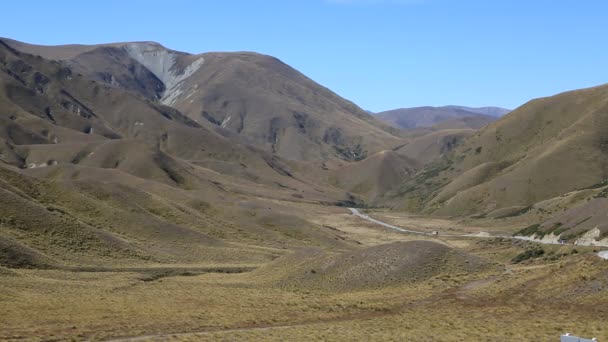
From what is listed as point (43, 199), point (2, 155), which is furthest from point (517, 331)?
point (2, 155)

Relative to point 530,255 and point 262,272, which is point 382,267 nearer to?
point 262,272

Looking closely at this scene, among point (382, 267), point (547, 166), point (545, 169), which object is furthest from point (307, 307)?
point (547, 166)

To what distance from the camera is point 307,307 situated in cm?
4806

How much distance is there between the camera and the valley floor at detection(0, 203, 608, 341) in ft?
123

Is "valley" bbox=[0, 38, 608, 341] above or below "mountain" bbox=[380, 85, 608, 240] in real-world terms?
below

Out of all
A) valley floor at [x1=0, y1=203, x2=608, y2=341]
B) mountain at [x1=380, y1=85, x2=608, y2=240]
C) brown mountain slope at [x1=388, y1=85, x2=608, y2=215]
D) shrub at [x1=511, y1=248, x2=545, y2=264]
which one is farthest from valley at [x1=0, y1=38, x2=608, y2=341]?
brown mountain slope at [x1=388, y1=85, x2=608, y2=215]

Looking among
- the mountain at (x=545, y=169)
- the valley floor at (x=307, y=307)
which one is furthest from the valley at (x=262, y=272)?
the mountain at (x=545, y=169)

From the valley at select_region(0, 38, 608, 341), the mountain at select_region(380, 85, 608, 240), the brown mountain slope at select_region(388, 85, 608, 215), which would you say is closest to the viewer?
the valley at select_region(0, 38, 608, 341)

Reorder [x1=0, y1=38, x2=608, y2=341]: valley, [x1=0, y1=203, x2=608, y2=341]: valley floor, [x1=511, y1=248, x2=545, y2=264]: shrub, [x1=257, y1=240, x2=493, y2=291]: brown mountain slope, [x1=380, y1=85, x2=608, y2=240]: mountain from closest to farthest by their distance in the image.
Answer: [x1=0, y1=203, x2=608, y2=341]: valley floor
[x1=0, y1=38, x2=608, y2=341]: valley
[x1=257, y1=240, x2=493, y2=291]: brown mountain slope
[x1=511, y1=248, x2=545, y2=264]: shrub
[x1=380, y1=85, x2=608, y2=240]: mountain

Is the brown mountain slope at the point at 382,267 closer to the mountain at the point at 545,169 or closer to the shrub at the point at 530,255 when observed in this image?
the shrub at the point at 530,255

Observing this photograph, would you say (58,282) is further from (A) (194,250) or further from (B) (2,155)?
(B) (2,155)

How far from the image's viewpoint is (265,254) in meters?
91.2

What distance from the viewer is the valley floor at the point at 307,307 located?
3734cm

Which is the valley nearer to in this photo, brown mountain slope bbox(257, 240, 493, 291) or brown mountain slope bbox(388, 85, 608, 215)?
brown mountain slope bbox(257, 240, 493, 291)
